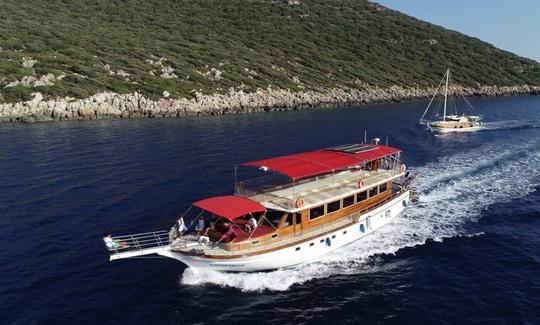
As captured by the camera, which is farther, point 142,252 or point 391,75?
point 391,75

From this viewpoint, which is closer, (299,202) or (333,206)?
(299,202)

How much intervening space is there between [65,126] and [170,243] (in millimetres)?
68789

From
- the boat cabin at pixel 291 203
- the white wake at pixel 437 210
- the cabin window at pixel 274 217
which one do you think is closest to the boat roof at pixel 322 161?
the boat cabin at pixel 291 203

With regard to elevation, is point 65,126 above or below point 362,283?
above

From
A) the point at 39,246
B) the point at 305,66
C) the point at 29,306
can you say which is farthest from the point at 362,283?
the point at 305,66

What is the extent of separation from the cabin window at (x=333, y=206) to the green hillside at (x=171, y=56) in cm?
8858

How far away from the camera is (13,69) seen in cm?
10612

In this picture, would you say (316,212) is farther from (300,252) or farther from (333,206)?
(300,252)

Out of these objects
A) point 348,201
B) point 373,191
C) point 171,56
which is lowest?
point 348,201

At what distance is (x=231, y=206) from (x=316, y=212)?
718 cm

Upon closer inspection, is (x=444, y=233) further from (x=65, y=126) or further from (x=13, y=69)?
(x=13, y=69)

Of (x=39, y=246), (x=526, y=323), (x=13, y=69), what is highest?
(x=13, y=69)

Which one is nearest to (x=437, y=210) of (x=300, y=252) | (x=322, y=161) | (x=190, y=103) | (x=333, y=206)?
(x=333, y=206)

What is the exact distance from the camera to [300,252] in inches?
1175
